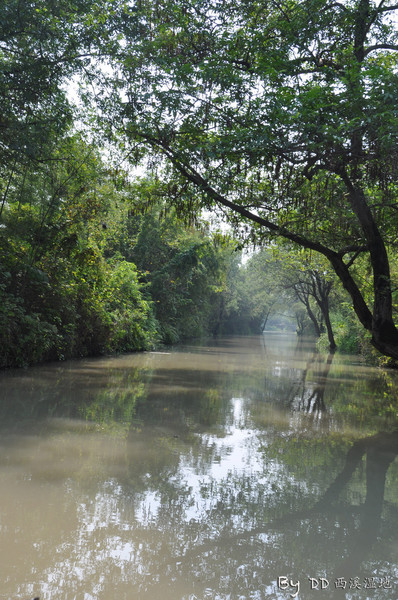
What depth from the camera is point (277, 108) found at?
7160mm

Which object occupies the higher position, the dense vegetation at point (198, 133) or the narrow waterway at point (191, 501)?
the dense vegetation at point (198, 133)

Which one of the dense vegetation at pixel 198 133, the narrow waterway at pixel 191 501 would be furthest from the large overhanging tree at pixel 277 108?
the narrow waterway at pixel 191 501

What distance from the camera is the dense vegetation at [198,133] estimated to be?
298 inches

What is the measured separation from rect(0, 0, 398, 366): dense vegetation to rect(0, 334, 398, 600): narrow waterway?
4053 millimetres

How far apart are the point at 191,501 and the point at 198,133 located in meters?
6.91

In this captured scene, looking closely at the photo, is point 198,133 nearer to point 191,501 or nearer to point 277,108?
point 277,108

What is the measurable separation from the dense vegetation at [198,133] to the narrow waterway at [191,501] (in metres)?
4.05

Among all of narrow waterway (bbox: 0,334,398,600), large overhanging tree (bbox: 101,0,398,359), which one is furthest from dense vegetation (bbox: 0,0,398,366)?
narrow waterway (bbox: 0,334,398,600)

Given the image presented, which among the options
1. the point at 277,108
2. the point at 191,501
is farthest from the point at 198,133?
the point at 191,501

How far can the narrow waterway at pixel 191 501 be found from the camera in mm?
2648

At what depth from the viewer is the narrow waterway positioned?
8.69ft

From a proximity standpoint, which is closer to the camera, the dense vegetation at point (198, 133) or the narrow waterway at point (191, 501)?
the narrow waterway at point (191, 501)

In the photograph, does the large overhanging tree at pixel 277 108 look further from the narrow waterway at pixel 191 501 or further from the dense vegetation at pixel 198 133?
the narrow waterway at pixel 191 501

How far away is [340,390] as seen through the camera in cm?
1141
